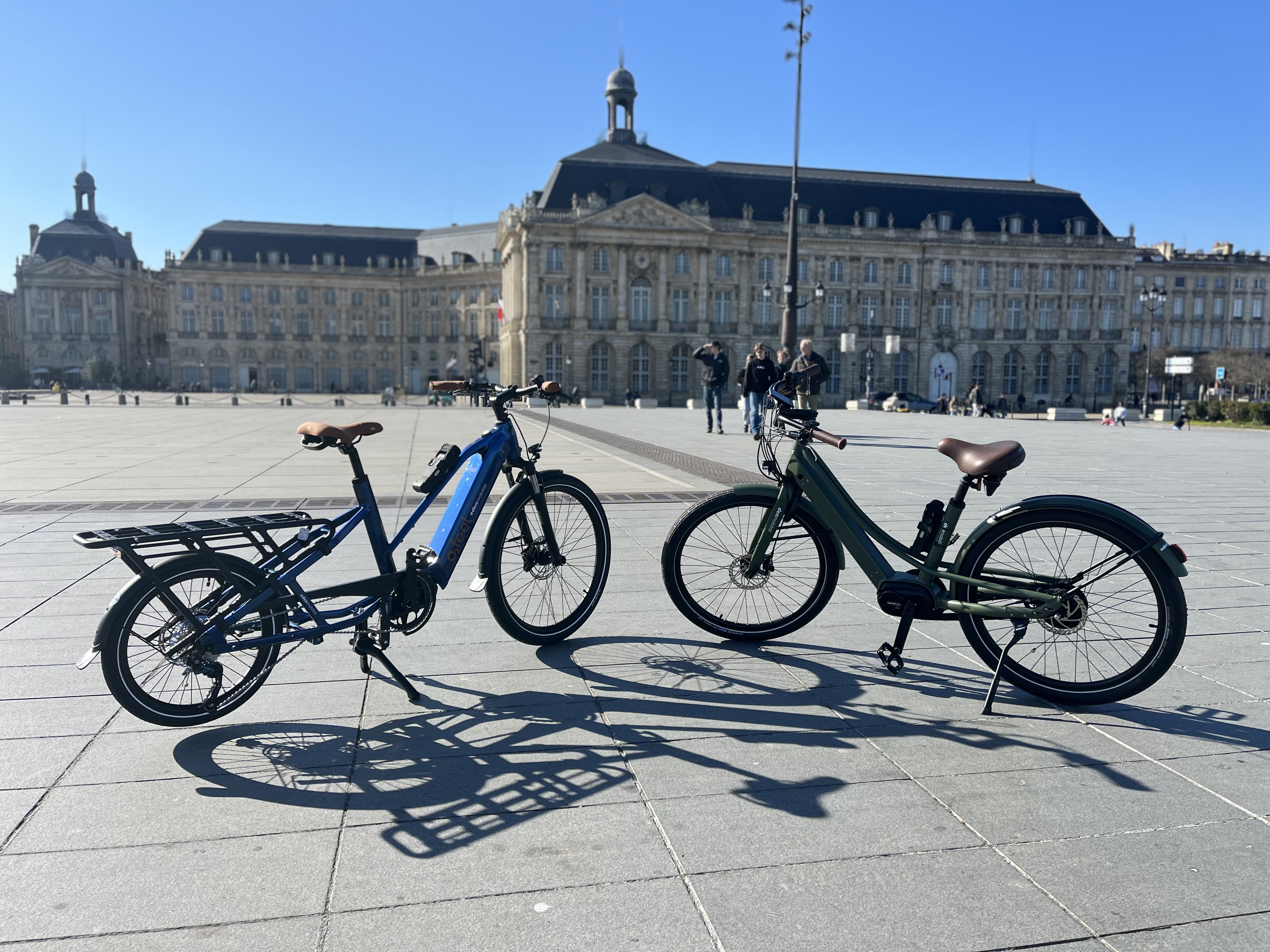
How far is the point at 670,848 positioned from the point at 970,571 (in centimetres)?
207

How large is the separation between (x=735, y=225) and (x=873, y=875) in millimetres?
71925

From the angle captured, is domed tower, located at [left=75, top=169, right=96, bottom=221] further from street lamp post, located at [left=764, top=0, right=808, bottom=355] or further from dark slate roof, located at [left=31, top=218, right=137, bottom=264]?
street lamp post, located at [left=764, top=0, right=808, bottom=355]

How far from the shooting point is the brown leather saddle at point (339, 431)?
3906 mm

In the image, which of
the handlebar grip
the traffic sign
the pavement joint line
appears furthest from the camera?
the traffic sign

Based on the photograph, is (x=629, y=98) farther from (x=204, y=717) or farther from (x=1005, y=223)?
(x=204, y=717)

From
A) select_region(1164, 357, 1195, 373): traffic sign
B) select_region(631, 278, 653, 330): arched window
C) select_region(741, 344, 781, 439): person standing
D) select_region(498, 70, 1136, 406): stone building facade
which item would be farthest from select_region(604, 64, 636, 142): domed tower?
select_region(741, 344, 781, 439): person standing

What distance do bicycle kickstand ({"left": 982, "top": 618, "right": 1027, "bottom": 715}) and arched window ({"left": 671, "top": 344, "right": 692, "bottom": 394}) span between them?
67995mm

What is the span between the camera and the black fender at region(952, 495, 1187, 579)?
3758 mm

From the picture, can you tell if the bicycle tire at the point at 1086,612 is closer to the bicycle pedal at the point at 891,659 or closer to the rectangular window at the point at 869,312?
the bicycle pedal at the point at 891,659

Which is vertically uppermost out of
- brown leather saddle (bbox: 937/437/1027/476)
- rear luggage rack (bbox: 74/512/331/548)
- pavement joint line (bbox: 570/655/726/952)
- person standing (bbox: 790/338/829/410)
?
person standing (bbox: 790/338/829/410)

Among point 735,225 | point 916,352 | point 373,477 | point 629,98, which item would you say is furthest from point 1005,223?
point 373,477

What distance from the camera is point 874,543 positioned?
15.3ft

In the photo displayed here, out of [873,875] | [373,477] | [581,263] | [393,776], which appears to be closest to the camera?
[873,875]

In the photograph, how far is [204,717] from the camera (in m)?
3.62
